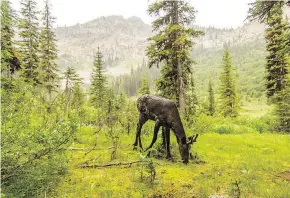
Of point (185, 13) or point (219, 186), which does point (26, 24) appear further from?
point (219, 186)

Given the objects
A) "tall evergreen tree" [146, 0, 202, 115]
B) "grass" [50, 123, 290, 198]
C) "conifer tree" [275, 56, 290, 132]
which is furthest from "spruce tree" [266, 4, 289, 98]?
"grass" [50, 123, 290, 198]

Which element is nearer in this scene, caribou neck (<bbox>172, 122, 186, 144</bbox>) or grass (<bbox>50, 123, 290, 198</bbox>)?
grass (<bbox>50, 123, 290, 198</bbox>)

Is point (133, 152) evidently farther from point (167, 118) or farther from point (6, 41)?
point (6, 41)

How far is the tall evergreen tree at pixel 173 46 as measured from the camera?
1549 cm

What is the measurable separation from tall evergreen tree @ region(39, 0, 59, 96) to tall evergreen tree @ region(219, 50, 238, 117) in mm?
27026

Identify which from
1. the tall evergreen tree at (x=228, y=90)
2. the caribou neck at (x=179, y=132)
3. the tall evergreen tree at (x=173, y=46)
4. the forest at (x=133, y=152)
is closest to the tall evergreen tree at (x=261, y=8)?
the forest at (x=133, y=152)

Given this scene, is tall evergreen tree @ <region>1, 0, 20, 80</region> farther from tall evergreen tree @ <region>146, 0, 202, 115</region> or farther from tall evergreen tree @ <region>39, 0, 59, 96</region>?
tall evergreen tree @ <region>146, 0, 202, 115</region>

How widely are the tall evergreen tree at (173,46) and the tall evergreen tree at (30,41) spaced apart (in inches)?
686

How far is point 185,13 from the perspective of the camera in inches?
642

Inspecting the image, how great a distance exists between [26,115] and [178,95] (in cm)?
1280

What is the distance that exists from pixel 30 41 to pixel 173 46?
20125 millimetres

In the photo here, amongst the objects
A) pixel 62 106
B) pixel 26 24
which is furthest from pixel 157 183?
pixel 26 24

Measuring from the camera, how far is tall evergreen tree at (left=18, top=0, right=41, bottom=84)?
2641 cm

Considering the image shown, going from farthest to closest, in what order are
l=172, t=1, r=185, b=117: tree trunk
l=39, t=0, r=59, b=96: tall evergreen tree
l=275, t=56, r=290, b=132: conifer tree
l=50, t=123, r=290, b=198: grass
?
l=39, t=0, r=59, b=96: tall evergreen tree, l=275, t=56, r=290, b=132: conifer tree, l=172, t=1, r=185, b=117: tree trunk, l=50, t=123, r=290, b=198: grass
